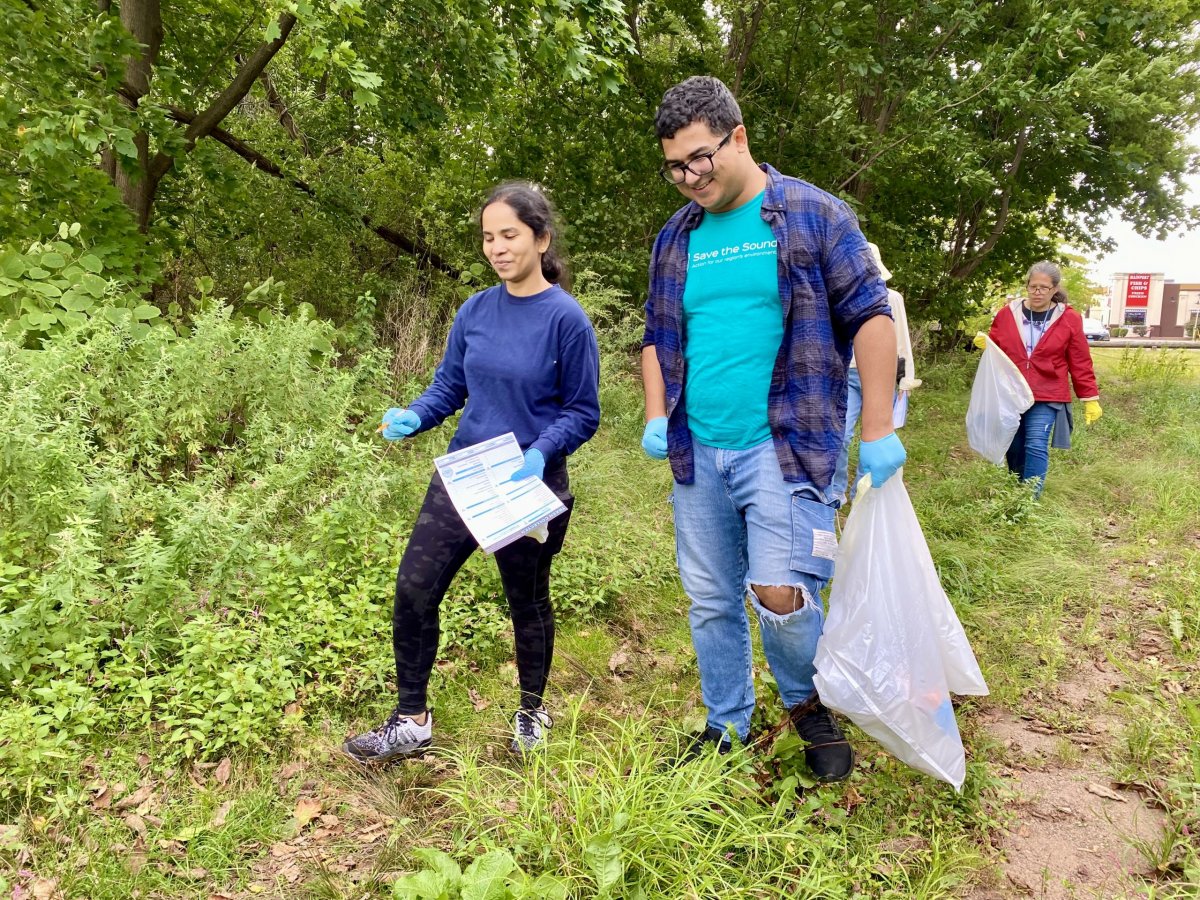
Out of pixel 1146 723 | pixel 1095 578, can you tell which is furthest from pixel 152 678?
pixel 1095 578

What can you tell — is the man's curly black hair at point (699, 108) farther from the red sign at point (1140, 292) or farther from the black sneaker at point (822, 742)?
the red sign at point (1140, 292)

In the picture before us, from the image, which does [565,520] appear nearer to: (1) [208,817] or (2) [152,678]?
(1) [208,817]

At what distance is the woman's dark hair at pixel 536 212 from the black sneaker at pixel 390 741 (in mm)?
1553

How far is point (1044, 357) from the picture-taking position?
498cm

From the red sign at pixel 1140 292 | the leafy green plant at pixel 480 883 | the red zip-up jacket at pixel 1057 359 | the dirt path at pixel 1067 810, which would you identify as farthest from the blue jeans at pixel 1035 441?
the red sign at pixel 1140 292

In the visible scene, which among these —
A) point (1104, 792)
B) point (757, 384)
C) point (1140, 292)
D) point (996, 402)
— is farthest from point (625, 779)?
point (1140, 292)

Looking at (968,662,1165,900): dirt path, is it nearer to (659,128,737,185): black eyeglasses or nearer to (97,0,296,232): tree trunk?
(659,128,737,185): black eyeglasses

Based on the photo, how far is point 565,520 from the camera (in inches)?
98.0

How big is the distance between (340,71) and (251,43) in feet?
9.65

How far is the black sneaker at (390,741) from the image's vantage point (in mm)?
2430

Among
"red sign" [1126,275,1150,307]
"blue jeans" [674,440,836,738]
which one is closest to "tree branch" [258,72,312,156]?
"blue jeans" [674,440,836,738]

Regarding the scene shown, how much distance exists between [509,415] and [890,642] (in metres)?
1.29

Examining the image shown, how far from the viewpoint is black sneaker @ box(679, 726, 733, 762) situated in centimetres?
223

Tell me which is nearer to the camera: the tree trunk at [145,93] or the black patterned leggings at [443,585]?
the black patterned leggings at [443,585]
